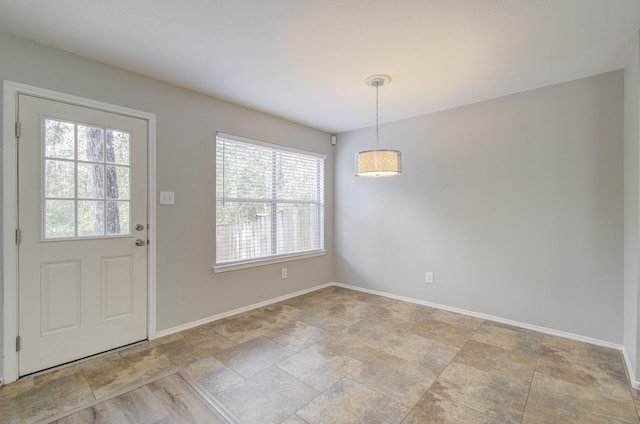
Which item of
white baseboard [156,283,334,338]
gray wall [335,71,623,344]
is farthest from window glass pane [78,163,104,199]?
gray wall [335,71,623,344]

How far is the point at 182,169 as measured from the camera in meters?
2.89

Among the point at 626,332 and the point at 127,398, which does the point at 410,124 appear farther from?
the point at 127,398

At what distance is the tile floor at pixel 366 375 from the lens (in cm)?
173

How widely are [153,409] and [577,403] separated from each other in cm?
262

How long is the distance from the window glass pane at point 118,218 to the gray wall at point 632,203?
391 cm

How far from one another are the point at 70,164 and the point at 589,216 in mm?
4422

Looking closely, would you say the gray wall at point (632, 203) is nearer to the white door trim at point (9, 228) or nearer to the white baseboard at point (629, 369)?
the white baseboard at point (629, 369)

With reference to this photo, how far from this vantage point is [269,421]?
1647mm

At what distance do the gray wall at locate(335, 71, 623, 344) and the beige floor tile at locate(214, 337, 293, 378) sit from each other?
201 cm

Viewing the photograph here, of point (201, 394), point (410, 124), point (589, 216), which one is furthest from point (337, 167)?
point (201, 394)

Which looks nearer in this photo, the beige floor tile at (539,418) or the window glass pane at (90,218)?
the beige floor tile at (539,418)

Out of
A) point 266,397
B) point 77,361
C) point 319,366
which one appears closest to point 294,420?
point 266,397

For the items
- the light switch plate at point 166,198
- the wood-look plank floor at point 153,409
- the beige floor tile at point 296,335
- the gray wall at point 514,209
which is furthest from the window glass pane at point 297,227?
the wood-look plank floor at point 153,409

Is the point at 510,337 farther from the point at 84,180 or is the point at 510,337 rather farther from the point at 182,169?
the point at 84,180
